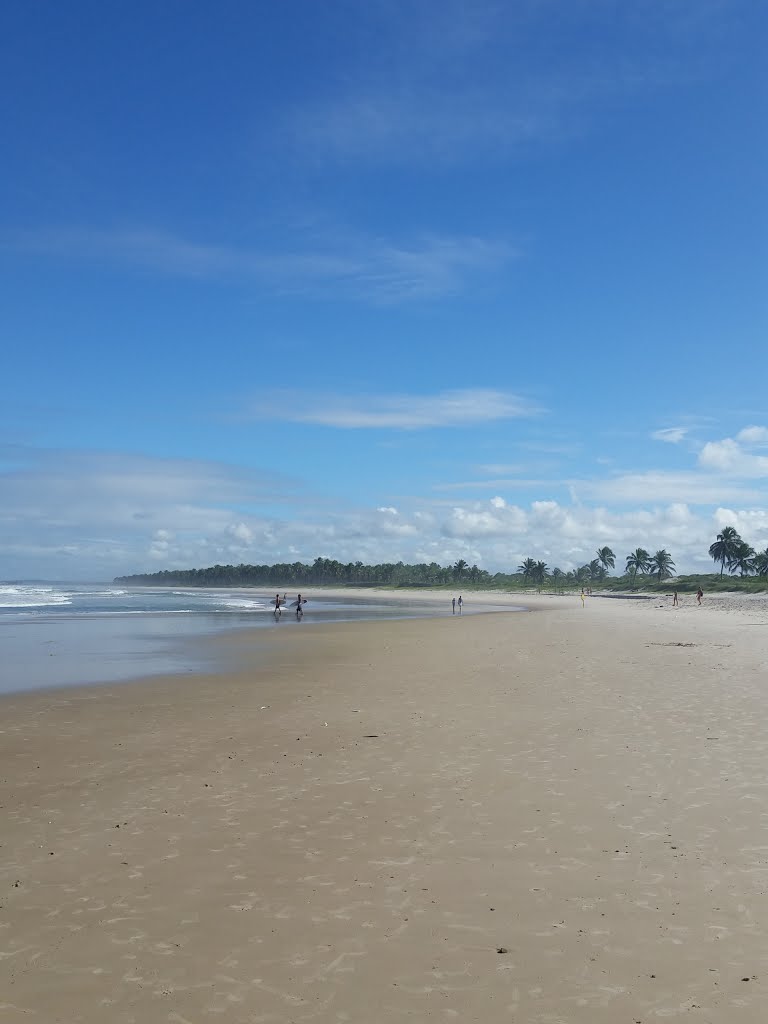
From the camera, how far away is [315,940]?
6.20 metres

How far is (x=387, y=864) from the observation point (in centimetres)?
777

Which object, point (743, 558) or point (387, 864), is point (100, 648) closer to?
point (387, 864)

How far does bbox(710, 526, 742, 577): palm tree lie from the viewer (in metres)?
162

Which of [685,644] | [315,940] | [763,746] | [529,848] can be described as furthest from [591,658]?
[315,940]

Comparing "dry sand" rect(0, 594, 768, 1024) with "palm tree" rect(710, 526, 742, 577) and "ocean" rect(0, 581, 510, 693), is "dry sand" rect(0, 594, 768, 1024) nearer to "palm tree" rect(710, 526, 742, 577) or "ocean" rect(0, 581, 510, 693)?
"ocean" rect(0, 581, 510, 693)

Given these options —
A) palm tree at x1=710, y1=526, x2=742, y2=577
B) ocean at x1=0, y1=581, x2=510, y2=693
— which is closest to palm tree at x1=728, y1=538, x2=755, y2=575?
palm tree at x1=710, y1=526, x2=742, y2=577

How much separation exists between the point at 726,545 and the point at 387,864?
173m

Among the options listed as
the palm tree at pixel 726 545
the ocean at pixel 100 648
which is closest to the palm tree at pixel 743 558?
the palm tree at pixel 726 545

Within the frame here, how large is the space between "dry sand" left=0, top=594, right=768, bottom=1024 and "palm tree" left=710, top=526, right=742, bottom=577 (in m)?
161

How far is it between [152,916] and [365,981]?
225 centimetres

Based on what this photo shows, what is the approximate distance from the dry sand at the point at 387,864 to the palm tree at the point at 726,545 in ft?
529

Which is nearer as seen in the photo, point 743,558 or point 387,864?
point 387,864

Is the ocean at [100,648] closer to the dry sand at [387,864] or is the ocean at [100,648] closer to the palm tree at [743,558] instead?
the dry sand at [387,864]

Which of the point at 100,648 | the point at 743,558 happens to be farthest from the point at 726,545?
the point at 100,648
